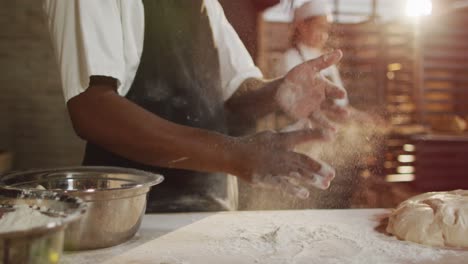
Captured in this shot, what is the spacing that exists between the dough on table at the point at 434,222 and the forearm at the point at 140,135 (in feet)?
3.09

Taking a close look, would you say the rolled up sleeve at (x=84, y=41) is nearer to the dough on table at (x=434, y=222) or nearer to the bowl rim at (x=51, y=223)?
the bowl rim at (x=51, y=223)

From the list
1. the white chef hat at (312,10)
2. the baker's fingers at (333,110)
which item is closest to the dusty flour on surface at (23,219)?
the baker's fingers at (333,110)

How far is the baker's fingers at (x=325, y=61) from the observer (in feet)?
8.03

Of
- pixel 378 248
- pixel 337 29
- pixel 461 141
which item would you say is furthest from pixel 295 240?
pixel 461 141

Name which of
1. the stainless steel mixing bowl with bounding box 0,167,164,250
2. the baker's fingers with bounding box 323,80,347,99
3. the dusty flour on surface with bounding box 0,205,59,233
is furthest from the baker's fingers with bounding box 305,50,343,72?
the dusty flour on surface with bounding box 0,205,59,233

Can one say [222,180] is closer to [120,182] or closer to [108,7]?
[120,182]

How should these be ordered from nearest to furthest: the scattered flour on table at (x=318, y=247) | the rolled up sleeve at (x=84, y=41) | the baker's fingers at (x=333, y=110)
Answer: the scattered flour on table at (x=318, y=247)
the rolled up sleeve at (x=84, y=41)
the baker's fingers at (x=333, y=110)

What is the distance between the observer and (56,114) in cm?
296

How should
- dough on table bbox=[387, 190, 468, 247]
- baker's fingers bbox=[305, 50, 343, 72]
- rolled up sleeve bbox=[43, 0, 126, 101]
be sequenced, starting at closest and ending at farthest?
dough on table bbox=[387, 190, 468, 247] < rolled up sleeve bbox=[43, 0, 126, 101] < baker's fingers bbox=[305, 50, 343, 72]

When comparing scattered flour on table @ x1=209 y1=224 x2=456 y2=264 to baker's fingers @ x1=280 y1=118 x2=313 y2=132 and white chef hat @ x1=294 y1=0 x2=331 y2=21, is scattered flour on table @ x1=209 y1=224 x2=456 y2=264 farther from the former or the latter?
white chef hat @ x1=294 y1=0 x2=331 y2=21

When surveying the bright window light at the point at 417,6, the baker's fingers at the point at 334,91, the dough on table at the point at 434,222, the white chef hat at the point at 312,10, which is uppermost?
the bright window light at the point at 417,6

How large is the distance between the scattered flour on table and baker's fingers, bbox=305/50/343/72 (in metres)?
0.96

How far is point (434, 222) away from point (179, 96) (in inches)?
63.0

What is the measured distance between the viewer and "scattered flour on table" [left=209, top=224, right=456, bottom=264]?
1.67m
